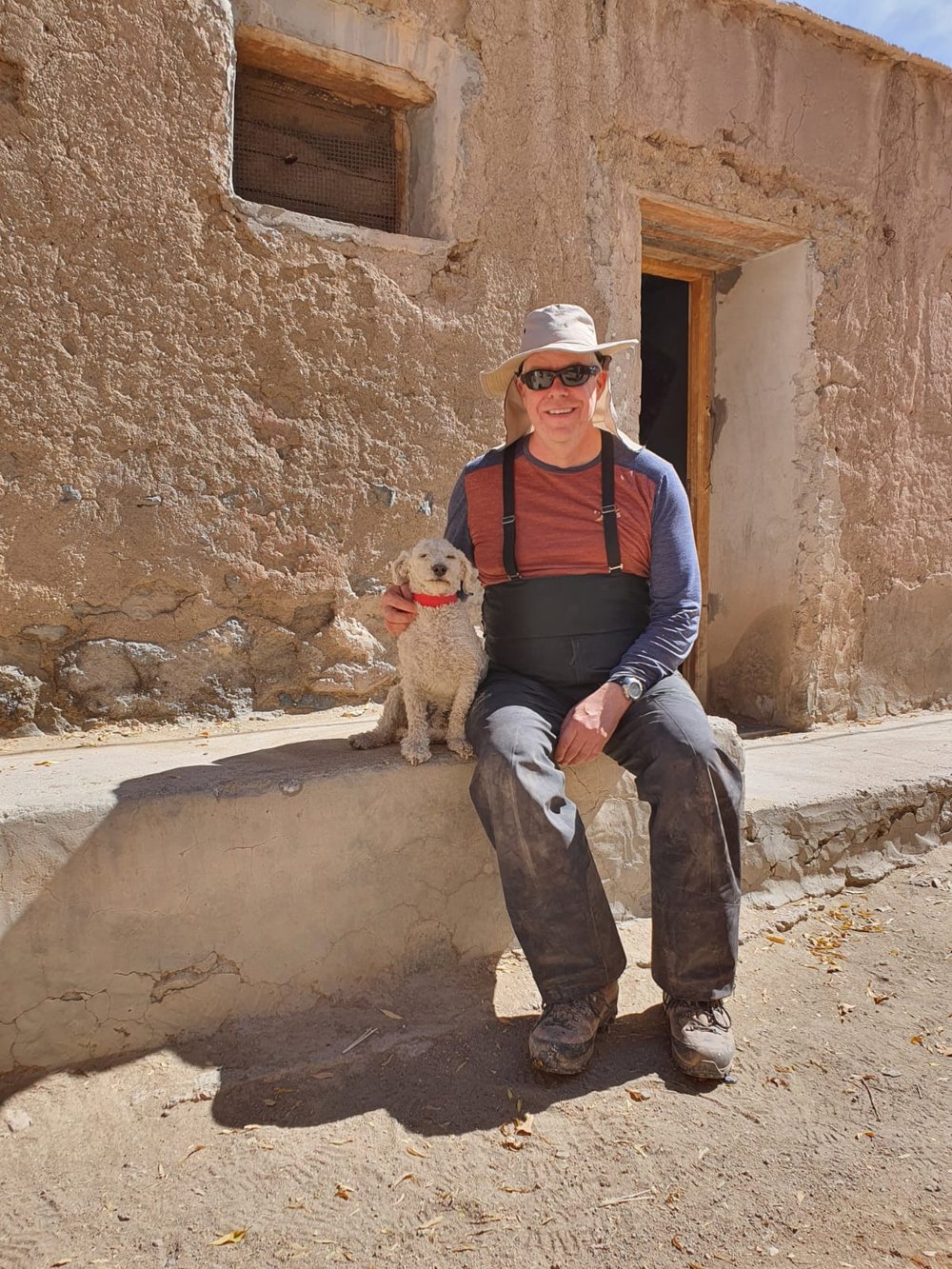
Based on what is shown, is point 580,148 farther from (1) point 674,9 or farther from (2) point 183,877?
(2) point 183,877

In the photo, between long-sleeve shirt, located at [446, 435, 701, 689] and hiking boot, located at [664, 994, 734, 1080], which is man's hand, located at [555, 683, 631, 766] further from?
hiking boot, located at [664, 994, 734, 1080]

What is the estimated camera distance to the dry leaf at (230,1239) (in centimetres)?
170

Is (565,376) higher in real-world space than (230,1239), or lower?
higher

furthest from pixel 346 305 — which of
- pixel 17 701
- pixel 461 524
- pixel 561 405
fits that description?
pixel 17 701

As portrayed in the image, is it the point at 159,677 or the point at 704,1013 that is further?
the point at 159,677

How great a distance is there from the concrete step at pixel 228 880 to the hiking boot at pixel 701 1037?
0.64 meters

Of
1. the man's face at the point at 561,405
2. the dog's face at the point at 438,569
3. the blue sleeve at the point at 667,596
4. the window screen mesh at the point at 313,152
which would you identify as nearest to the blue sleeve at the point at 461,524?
the dog's face at the point at 438,569

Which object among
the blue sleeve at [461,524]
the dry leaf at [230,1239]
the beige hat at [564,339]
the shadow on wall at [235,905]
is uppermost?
the beige hat at [564,339]

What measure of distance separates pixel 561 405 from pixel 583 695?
2.55 feet

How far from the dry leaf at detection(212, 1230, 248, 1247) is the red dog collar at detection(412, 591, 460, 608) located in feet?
4.87

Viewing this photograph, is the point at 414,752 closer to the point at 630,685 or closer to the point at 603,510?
the point at 630,685

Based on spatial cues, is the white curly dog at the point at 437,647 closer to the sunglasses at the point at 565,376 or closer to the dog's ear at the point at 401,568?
the dog's ear at the point at 401,568

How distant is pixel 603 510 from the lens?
2570 millimetres

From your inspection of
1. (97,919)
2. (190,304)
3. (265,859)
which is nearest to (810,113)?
(190,304)
